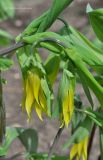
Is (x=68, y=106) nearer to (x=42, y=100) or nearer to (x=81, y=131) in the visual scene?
(x=42, y=100)

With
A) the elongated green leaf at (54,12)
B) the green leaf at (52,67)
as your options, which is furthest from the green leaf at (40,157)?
the elongated green leaf at (54,12)

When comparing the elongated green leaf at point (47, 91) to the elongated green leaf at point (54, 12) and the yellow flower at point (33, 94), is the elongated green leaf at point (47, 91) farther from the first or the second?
the elongated green leaf at point (54, 12)

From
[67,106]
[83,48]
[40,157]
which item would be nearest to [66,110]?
[67,106]

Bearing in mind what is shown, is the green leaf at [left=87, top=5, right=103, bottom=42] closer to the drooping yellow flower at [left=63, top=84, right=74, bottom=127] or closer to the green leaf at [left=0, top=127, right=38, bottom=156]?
the drooping yellow flower at [left=63, top=84, right=74, bottom=127]

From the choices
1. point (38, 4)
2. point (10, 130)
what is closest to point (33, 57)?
point (10, 130)

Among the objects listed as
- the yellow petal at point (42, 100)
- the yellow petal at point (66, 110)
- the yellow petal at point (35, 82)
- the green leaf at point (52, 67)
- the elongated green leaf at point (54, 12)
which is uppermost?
the elongated green leaf at point (54, 12)

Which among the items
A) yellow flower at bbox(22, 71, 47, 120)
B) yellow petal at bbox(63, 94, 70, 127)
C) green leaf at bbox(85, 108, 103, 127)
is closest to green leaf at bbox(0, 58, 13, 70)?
yellow flower at bbox(22, 71, 47, 120)

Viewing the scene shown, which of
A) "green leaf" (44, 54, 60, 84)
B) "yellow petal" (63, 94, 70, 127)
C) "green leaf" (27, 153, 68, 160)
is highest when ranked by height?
"green leaf" (44, 54, 60, 84)
